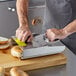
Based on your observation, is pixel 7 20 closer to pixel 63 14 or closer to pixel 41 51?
pixel 63 14

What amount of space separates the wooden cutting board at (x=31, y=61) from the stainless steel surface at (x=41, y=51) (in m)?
0.02

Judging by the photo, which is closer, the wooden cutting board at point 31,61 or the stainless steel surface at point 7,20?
the wooden cutting board at point 31,61

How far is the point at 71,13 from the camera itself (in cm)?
127

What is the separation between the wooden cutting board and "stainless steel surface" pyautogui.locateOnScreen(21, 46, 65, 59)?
0.02 meters

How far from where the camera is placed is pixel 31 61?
930 mm

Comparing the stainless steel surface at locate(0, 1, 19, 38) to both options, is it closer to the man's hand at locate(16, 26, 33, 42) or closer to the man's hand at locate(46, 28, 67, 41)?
the man's hand at locate(16, 26, 33, 42)

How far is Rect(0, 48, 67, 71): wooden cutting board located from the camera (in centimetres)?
90

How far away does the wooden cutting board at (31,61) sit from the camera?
90 centimetres

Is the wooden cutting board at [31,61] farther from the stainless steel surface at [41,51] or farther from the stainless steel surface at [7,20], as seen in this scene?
the stainless steel surface at [7,20]

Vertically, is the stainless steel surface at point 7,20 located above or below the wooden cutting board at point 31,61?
below

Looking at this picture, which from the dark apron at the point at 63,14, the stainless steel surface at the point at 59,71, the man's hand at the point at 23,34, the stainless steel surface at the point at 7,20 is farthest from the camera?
the stainless steel surface at the point at 7,20

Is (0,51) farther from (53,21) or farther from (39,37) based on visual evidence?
(53,21)

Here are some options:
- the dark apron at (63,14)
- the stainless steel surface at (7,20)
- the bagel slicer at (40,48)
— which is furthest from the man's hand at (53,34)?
the stainless steel surface at (7,20)

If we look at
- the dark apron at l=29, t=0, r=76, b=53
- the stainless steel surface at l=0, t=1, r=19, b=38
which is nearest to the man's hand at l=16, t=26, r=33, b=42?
the dark apron at l=29, t=0, r=76, b=53
